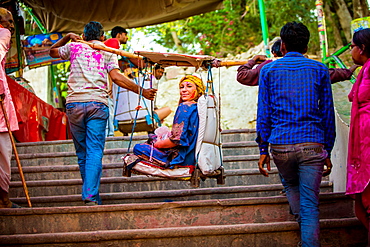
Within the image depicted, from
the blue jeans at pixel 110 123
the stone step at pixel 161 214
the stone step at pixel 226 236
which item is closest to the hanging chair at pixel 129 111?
the blue jeans at pixel 110 123

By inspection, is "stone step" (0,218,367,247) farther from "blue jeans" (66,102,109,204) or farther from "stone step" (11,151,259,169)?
"stone step" (11,151,259,169)

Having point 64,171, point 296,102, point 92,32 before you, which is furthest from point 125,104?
point 296,102

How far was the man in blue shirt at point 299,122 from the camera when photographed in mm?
3652

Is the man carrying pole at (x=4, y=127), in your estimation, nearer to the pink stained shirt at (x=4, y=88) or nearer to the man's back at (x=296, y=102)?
the pink stained shirt at (x=4, y=88)

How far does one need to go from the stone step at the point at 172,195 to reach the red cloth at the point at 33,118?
9.69 feet

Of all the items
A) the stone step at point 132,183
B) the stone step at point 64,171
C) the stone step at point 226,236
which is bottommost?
the stone step at point 226,236

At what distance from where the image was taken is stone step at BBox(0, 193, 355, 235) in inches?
172

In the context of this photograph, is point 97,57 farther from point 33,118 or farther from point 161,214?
point 33,118

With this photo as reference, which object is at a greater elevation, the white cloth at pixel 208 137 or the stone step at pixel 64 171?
the white cloth at pixel 208 137

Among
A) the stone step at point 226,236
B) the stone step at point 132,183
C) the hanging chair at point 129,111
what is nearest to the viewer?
the stone step at point 226,236

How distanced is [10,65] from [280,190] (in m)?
6.23

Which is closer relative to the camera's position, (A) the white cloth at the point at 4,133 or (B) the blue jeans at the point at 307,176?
(B) the blue jeans at the point at 307,176

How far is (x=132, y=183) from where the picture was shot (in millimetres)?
5820

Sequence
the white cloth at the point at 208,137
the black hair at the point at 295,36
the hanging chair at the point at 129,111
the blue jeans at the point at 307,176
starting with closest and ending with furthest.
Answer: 1. the blue jeans at the point at 307,176
2. the black hair at the point at 295,36
3. the white cloth at the point at 208,137
4. the hanging chair at the point at 129,111
